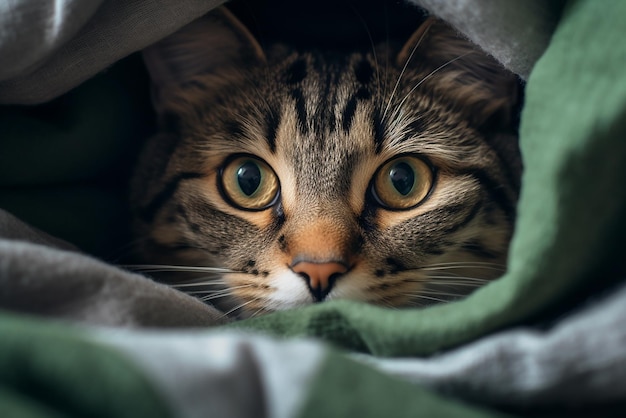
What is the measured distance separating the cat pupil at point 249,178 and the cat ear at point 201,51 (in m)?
0.21

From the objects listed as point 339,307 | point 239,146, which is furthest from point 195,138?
point 339,307

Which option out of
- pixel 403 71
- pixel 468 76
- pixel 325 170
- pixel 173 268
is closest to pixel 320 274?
pixel 325 170

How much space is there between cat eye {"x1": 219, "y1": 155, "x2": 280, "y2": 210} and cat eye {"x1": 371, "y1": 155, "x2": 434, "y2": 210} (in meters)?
0.18

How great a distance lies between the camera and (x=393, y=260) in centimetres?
99

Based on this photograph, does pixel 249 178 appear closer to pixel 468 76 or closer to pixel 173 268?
pixel 173 268

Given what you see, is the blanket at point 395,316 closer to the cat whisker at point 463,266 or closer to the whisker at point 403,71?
the whisker at point 403,71

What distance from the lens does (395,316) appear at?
67 cm

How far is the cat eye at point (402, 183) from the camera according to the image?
1.06 m

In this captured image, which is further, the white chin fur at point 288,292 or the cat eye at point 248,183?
the cat eye at point 248,183

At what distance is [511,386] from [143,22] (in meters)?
0.73

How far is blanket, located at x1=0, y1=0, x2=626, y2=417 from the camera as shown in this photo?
0.50 meters

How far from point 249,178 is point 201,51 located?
301mm

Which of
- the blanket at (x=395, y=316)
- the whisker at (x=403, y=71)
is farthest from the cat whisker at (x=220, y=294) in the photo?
the whisker at (x=403, y=71)

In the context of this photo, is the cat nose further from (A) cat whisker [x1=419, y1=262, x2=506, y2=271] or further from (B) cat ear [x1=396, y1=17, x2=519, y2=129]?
(B) cat ear [x1=396, y1=17, x2=519, y2=129]
